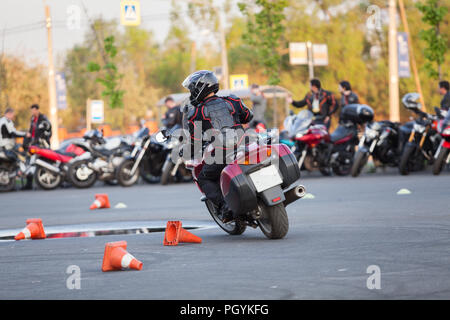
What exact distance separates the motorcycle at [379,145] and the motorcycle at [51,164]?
6687mm

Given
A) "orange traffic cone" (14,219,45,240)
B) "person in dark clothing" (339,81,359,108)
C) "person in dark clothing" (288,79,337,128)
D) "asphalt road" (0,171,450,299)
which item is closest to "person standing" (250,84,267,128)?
"person in dark clothing" (288,79,337,128)

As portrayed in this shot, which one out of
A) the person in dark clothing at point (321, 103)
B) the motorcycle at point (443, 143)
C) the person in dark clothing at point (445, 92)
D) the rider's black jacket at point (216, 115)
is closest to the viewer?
the rider's black jacket at point (216, 115)

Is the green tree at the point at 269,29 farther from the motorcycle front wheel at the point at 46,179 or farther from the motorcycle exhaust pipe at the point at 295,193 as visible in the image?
the motorcycle exhaust pipe at the point at 295,193

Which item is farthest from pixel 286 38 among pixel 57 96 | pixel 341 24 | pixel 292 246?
pixel 292 246

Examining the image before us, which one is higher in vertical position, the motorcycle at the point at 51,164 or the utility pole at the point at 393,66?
the utility pole at the point at 393,66

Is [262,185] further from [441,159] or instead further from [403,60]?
[403,60]

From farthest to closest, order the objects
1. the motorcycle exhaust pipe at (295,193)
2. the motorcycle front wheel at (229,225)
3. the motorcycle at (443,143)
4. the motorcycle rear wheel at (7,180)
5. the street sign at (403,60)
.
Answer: the street sign at (403,60), the motorcycle rear wheel at (7,180), the motorcycle at (443,143), the motorcycle front wheel at (229,225), the motorcycle exhaust pipe at (295,193)

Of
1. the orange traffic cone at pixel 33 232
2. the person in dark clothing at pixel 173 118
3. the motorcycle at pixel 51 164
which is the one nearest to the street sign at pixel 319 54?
the person in dark clothing at pixel 173 118

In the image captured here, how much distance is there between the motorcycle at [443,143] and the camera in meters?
17.4

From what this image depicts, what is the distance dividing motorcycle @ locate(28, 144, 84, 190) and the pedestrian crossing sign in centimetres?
822

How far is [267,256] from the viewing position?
7.98 m

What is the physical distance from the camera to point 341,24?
1938 inches

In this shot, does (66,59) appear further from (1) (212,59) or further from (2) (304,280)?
(2) (304,280)
